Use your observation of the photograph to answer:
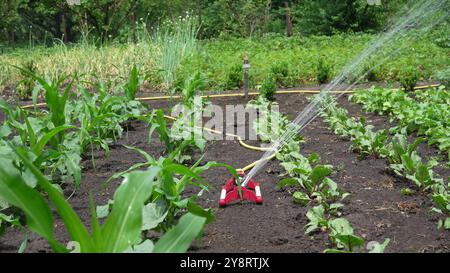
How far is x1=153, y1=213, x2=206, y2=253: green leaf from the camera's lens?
75.4 inches

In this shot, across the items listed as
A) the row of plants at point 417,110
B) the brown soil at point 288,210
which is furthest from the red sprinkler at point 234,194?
the row of plants at point 417,110

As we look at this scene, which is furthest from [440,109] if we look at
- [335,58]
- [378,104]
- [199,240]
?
[335,58]

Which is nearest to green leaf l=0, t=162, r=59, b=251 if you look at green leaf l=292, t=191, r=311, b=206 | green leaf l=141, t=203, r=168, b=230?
green leaf l=141, t=203, r=168, b=230

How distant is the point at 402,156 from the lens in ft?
12.5

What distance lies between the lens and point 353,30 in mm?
16953

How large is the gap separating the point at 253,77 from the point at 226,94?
43.3 inches

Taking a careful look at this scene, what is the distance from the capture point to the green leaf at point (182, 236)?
1.92 m

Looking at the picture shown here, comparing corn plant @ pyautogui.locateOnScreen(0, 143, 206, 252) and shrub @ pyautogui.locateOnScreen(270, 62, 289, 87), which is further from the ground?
corn plant @ pyautogui.locateOnScreen(0, 143, 206, 252)

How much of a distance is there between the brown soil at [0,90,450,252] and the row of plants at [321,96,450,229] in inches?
2.6

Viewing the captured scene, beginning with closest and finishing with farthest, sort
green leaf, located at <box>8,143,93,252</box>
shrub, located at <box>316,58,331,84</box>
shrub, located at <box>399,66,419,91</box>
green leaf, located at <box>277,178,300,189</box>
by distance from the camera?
green leaf, located at <box>8,143,93,252</box>, green leaf, located at <box>277,178,300,189</box>, shrub, located at <box>399,66,419,91</box>, shrub, located at <box>316,58,331,84</box>

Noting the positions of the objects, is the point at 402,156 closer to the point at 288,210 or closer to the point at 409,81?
the point at 288,210

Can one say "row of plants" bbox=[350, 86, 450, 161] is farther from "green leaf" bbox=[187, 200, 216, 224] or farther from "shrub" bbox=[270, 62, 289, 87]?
"green leaf" bbox=[187, 200, 216, 224]

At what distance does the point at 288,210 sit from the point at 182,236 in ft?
5.37
